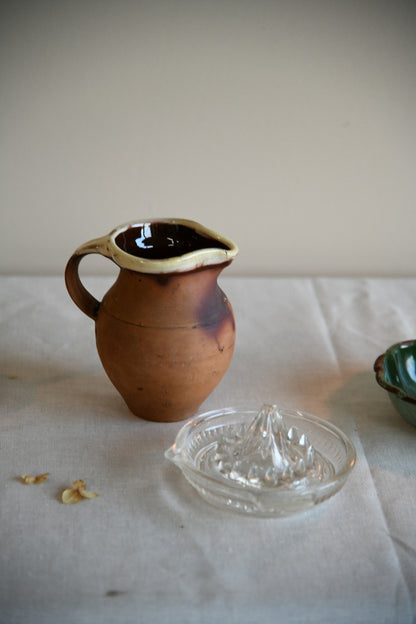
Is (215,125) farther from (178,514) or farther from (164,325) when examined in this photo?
(178,514)

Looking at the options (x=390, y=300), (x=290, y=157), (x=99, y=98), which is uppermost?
(x=99, y=98)

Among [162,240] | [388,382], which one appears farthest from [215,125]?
[388,382]

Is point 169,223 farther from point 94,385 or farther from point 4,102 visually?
point 4,102

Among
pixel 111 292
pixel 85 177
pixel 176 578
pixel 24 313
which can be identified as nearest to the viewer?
pixel 176 578

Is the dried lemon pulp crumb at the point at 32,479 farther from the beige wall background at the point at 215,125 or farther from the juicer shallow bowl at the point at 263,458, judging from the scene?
the beige wall background at the point at 215,125

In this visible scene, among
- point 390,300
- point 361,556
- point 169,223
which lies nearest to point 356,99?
point 390,300

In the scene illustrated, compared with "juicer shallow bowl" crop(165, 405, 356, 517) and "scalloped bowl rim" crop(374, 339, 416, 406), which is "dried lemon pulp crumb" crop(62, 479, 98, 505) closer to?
"juicer shallow bowl" crop(165, 405, 356, 517)
